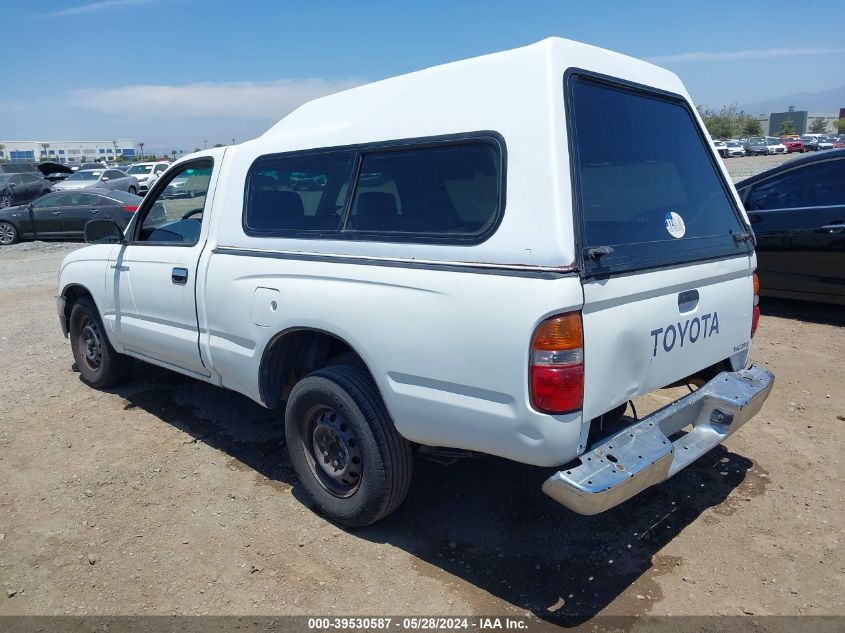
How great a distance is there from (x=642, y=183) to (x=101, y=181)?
26526 mm

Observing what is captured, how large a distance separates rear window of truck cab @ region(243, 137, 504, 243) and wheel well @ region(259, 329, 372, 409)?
585 mm

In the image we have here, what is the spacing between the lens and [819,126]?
Result: 308ft

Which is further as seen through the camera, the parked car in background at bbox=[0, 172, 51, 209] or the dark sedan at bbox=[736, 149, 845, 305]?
the parked car in background at bbox=[0, 172, 51, 209]

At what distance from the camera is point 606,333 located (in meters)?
2.53

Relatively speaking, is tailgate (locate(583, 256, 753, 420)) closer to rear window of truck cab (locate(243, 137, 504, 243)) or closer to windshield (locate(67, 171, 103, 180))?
rear window of truck cab (locate(243, 137, 504, 243))

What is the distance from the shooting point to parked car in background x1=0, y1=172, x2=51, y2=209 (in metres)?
21.1

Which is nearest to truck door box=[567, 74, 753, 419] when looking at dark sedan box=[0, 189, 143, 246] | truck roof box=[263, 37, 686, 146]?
truck roof box=[263, 37, 686, 146]

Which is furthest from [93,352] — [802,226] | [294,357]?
A: [802,226]

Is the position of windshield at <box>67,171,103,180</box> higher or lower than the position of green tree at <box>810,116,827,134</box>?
lower

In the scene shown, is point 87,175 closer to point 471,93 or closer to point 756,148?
point 471,93

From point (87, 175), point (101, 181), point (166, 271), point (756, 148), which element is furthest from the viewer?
point (756, 148)

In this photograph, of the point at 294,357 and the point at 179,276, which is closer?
the point at 294,357

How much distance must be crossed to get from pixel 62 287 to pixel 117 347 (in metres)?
0.92

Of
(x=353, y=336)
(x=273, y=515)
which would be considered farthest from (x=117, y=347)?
(x=353, y=336)
